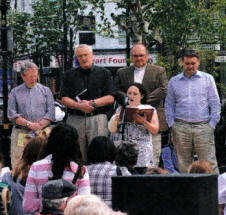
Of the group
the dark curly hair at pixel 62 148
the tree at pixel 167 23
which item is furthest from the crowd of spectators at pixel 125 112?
the tree at pixel 167 23

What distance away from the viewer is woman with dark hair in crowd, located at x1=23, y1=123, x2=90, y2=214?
23.7 ft

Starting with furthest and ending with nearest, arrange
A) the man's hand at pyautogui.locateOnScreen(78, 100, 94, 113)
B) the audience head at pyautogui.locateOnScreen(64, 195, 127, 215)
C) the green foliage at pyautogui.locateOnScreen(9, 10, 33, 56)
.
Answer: the green foliage at pyautogui.locateOnScreen(9, 10, 33, 56) → the man's hand at pyautogui.locateOnScreen(78, 100, 94, 113) → the audience head at pyautogui.locateOnScreen(64, 195, 127, 215)

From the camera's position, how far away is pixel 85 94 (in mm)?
10602

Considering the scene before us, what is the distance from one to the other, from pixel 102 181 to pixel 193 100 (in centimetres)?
321

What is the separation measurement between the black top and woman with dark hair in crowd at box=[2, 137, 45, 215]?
245 cm

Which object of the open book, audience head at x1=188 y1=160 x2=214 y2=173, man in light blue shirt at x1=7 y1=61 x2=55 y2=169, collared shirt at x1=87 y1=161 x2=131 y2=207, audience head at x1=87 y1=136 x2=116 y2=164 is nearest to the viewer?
audience head at x1=188 y1=160 x2=214 y2=173

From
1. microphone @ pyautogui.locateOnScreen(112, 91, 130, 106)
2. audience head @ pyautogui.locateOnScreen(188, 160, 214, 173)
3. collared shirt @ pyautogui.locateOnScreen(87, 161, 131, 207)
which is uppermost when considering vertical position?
microphone @ pyautogui.locateOnScreen(112, 91, 130, 106)

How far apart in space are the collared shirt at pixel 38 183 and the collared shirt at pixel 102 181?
2.10 ft

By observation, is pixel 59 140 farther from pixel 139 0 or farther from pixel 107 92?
pixel 139 0

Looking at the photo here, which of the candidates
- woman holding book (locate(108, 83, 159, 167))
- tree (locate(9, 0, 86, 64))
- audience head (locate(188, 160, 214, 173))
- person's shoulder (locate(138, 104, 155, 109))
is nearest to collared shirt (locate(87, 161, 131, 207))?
audience head (locate(188, 160, 214, 173))

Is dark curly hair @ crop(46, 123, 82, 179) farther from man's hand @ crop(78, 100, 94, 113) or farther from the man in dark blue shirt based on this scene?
the man in dark blue shirt

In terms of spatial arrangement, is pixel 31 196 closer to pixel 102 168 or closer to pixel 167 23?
pixel 102 168

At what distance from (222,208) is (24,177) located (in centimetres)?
187

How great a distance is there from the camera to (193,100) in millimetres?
10844
